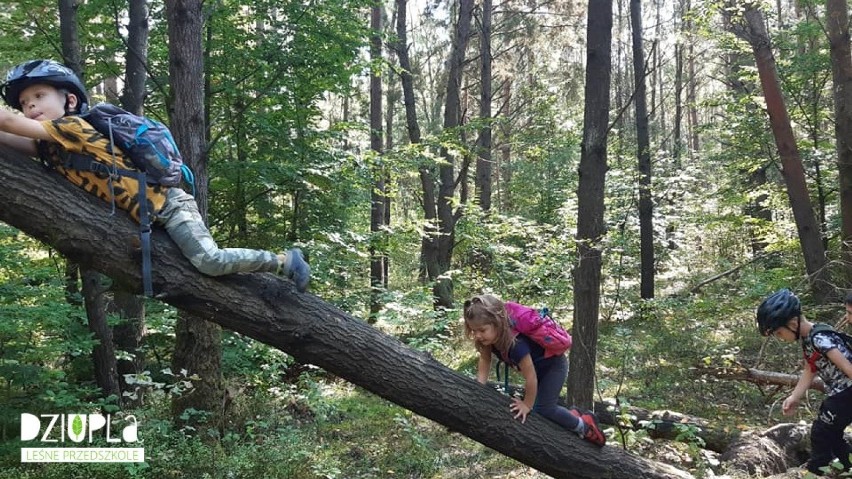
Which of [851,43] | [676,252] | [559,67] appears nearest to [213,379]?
[851,43]

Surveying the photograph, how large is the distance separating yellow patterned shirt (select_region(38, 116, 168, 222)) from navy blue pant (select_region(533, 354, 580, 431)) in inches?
108

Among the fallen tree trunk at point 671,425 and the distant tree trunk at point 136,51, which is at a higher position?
the distant tree trunk at point 136,51

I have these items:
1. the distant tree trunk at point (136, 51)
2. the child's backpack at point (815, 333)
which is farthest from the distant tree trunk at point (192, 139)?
the child's backpack at point (815, 333)

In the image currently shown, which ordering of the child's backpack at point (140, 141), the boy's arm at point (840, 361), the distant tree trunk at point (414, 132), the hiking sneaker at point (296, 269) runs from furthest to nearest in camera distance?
the distant tree trunk at point (414, 132) < the boy's arm at point (840, 361) < the hiking sneaker at point (296, 269) < the child's backpack at point (140, 141)

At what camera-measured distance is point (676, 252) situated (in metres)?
18.0

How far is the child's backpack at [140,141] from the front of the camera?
2807mm

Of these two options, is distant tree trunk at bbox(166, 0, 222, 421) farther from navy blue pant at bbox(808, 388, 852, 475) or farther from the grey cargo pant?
navy blue pant at bbox(808, 388, 852, 475)

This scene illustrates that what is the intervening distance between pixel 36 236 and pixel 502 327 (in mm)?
2631

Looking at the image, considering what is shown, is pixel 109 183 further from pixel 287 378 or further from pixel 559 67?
pixel 559 67

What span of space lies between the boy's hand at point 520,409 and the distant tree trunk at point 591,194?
1.44 meters

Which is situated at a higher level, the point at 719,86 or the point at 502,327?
the point at 719,86

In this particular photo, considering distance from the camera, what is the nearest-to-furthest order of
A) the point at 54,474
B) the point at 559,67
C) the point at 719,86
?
the point at 54,474 → the point at 559,67 → the point at 719,86

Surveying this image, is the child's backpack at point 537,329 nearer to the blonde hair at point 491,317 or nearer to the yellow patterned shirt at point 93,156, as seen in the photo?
the blonde hair at point 491,317

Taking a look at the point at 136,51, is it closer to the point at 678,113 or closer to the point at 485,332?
the point at 485,332
